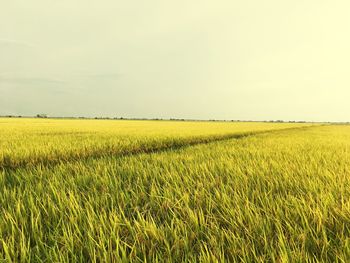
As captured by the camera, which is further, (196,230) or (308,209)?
(308,209)

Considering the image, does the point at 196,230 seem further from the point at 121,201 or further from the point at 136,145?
the point at 136,145

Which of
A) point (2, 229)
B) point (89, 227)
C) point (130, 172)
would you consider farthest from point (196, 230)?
point (130, 172)

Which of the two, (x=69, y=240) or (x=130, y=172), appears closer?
(x=69, y=240)

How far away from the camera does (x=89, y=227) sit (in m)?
1.41

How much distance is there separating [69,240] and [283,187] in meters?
1.77

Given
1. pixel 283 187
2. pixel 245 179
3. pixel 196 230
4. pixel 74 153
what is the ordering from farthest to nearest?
pixel 74 153 < pixel 245 179 < pixel 283 187 < pixel 196 230

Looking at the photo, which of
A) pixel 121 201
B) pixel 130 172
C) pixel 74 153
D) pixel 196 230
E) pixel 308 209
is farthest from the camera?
pixel 74 153

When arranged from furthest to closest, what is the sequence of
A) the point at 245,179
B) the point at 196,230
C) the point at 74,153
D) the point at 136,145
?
the point at 136,145
the point at 74,153
the point at 245,179
the point at 196,230

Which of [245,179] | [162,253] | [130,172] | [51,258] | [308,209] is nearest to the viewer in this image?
[51,258]

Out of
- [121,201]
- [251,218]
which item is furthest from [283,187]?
[121,201]

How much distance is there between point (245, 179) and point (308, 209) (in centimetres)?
91

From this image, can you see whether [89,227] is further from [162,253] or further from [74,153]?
[74,153]

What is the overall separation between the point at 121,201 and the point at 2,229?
0.71 m

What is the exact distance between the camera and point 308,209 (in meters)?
1.63
